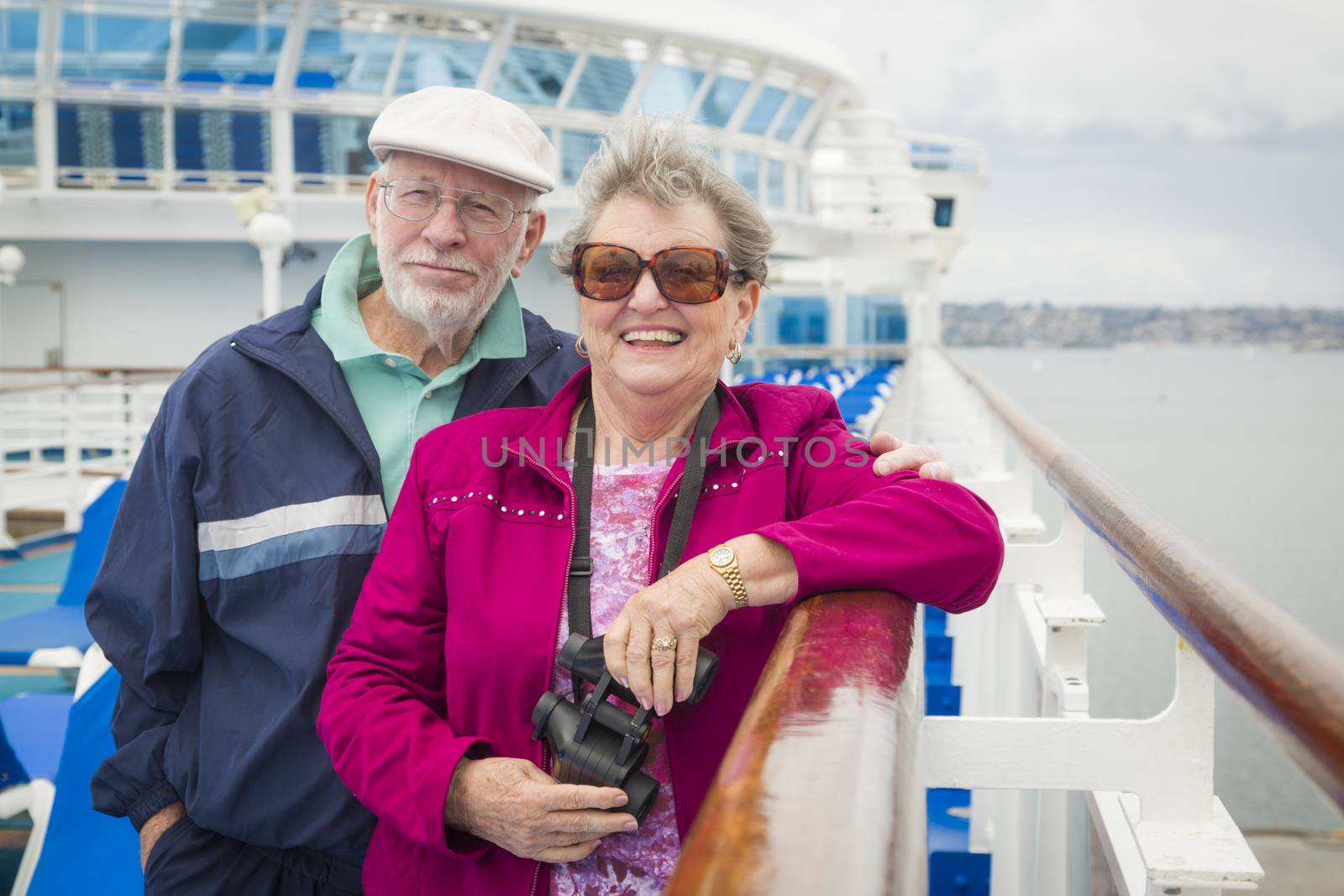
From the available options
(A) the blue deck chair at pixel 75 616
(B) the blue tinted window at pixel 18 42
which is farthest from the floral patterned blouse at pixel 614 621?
(B) the blue tinted window at pixel 18 42

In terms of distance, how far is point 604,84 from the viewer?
17.2 m

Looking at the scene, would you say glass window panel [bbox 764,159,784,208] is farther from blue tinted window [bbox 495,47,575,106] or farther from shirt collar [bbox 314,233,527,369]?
shirt collar [bbox 314,233,527,369]

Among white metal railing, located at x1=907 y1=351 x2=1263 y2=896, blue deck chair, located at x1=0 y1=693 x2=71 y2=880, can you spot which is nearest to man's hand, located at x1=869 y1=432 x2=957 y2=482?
white metal railing, located at x1=907 y1=351 x2=1263 y2=896

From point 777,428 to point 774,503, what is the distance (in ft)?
0.44

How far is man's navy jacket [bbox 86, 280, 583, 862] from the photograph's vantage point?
1.86 m

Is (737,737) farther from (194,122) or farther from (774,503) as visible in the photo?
(194,122)

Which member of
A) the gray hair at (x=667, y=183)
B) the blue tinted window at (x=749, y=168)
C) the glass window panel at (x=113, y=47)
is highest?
the glass window panel at (x=113, y=47)

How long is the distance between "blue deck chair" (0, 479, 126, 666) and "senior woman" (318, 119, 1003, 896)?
109 inches

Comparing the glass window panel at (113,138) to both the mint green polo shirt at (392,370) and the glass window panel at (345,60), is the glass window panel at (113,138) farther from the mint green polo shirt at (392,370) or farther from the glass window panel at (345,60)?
the mint green polo shirt at (392,370)

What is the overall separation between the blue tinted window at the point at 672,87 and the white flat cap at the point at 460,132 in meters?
15.9

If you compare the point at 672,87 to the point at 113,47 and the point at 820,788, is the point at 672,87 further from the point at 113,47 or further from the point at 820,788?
the point at 820,788

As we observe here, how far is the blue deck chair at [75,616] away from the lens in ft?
13.2

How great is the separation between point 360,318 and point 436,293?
18 centimetres

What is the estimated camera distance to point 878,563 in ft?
4.09
